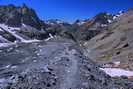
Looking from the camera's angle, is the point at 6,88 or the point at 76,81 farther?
the point at 76,81

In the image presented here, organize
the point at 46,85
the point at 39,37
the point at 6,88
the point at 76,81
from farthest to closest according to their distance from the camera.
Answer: the point at 39,37
the point at 76,81
the point at 46,85
the point at 6,88

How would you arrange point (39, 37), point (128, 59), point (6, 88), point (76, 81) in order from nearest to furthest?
point (6, 88) → point (76, 81) → point (128, 59) → point (39, 37)

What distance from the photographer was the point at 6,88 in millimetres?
28391

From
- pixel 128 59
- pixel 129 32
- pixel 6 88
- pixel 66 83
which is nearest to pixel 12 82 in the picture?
pixel 6 88

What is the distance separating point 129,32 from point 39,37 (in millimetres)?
79148

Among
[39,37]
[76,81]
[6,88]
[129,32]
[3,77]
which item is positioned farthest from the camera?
[39,37]

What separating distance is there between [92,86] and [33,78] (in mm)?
8464

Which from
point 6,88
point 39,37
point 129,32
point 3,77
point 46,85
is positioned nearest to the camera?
point 6,88

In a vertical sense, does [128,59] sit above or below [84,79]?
above

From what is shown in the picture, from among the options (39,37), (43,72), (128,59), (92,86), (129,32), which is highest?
(39,37)

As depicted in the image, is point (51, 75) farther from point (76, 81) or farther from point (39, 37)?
point (39, 37)

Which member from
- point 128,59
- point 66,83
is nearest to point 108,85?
point 66,83

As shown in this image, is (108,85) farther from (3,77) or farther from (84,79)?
(3,77)

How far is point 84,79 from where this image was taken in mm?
35625
